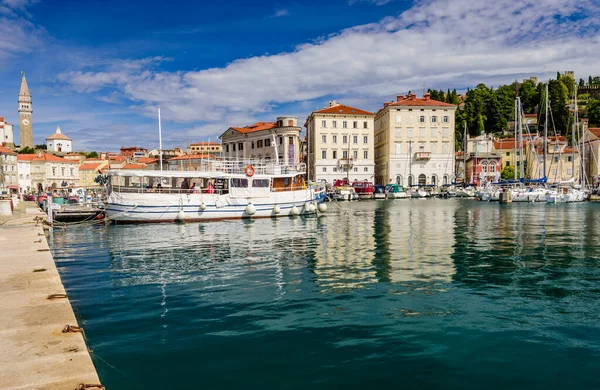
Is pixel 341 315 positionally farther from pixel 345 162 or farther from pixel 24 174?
pixel 24 174

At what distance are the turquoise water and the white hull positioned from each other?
12.1 meters

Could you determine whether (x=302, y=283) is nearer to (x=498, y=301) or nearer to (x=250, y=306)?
(x=250, y=306)

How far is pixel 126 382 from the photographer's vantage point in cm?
638

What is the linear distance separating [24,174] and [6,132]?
4561 centimetres

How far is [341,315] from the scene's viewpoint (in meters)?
9.41

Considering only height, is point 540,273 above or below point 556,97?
below

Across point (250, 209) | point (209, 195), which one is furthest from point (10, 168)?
point (250, 209)

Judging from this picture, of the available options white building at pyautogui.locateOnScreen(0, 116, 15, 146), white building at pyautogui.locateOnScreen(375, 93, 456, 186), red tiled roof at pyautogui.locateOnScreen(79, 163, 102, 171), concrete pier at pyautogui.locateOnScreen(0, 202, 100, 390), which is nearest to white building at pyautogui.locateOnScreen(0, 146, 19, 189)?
red tiled roof at pyautogui.locateOnScreen(79, 163, 102, 171)

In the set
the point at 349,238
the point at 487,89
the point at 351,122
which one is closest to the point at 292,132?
the point at 351,122

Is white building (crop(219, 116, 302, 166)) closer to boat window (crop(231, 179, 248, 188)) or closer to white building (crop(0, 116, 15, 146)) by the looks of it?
boat window (crop(231, 179, 248, 188))

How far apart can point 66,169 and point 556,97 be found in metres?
120

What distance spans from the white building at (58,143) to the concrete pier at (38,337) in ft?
530

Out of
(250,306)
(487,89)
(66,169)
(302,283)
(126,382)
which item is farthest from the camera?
(487,89)

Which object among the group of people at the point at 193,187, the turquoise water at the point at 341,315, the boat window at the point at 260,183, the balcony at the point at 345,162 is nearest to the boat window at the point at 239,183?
the boat window at the point at 260,183
